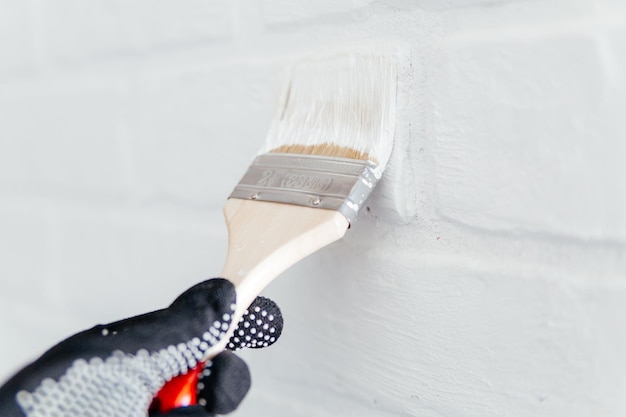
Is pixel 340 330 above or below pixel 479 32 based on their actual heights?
below

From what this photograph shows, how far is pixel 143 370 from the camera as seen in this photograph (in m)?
0.34

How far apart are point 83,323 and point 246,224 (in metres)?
0.37

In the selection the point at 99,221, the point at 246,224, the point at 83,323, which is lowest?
the point at 83,323

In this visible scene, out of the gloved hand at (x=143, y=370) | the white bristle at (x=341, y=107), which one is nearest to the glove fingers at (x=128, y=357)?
the gloved hand at (x=143, y=370)

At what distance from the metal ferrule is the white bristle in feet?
0.04

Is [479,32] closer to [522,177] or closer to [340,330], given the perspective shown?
[522,177]

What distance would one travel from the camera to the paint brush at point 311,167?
0.39 metres

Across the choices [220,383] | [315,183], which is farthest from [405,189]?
[220,383]

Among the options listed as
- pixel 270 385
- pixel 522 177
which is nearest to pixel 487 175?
pixel 522 177

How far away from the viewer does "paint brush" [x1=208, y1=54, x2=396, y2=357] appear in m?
0.39

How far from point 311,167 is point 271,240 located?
0.05 metres

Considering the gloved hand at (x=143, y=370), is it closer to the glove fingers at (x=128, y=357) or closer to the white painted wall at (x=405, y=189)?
the glove fingers at (x=128, y=357)

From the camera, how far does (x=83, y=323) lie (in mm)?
717

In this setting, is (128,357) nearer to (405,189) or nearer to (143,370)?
(143,370)
